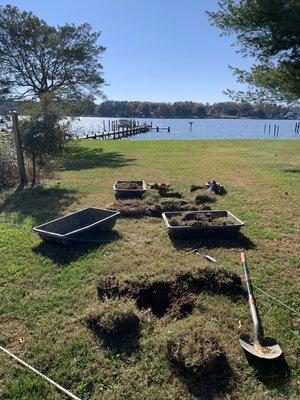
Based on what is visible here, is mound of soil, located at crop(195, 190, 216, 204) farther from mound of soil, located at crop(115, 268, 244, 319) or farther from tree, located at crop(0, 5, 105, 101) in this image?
tree, located at crop(0, 5, 105, 101)

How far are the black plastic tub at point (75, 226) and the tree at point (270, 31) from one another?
485 centimetres

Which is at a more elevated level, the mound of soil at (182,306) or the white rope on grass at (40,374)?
the mound of soil at (182,306)

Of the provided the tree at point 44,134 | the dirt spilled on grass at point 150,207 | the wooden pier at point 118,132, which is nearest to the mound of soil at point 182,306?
the dirt spilled on grass at point 150,207

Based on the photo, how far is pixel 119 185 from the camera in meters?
9.84

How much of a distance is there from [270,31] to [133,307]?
666 centimetres

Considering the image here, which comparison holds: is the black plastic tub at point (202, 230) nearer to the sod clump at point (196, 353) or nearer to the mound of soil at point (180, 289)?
the mound of soil at point (180, 289)

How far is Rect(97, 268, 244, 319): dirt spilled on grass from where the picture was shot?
4.13 meters

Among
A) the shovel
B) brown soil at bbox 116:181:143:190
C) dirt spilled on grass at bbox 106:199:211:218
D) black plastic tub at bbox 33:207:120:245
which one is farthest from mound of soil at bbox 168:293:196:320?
brown soil at bbox 116:181:143:190

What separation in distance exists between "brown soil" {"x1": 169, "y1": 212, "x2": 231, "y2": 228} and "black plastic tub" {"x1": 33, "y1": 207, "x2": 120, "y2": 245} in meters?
1.06

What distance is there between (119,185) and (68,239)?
4182 mm

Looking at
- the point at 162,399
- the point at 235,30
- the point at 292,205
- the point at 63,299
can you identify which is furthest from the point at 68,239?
the point at 235,30

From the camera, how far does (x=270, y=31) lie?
26.0ft

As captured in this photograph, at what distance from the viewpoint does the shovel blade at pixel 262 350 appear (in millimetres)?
3258

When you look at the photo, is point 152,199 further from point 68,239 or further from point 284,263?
point 284,263
